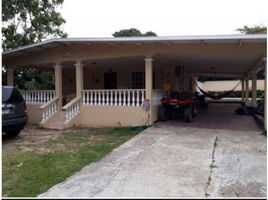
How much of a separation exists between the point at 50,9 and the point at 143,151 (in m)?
14.7

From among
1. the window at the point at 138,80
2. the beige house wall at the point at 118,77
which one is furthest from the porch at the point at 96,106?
the window at the point at 138,80

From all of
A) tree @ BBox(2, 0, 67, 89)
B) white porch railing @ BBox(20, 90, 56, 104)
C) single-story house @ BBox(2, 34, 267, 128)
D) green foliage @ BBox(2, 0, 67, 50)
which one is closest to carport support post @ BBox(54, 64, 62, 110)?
single-story house @ BBox(2, 34, 267, 128)

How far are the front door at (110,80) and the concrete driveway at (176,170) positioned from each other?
8.64 meters

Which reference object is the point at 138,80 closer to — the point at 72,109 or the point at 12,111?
the point at 72,109

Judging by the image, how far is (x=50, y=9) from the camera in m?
19.3

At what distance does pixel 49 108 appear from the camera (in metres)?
12.7

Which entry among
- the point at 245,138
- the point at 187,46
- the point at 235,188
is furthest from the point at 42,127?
the point at 235,188

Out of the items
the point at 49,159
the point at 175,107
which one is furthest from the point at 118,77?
the point at 49,159

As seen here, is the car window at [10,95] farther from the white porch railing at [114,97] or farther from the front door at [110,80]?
the front door at [110,80]

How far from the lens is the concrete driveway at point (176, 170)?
4.73 m

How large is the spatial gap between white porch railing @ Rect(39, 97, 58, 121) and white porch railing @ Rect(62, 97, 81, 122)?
925 millimetres

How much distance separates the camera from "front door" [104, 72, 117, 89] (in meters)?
17.3

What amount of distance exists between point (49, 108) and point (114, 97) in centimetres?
273

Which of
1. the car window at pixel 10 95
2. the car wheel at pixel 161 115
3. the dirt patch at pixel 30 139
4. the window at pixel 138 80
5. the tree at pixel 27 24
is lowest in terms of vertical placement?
the dirt patch at pixel 30 139
